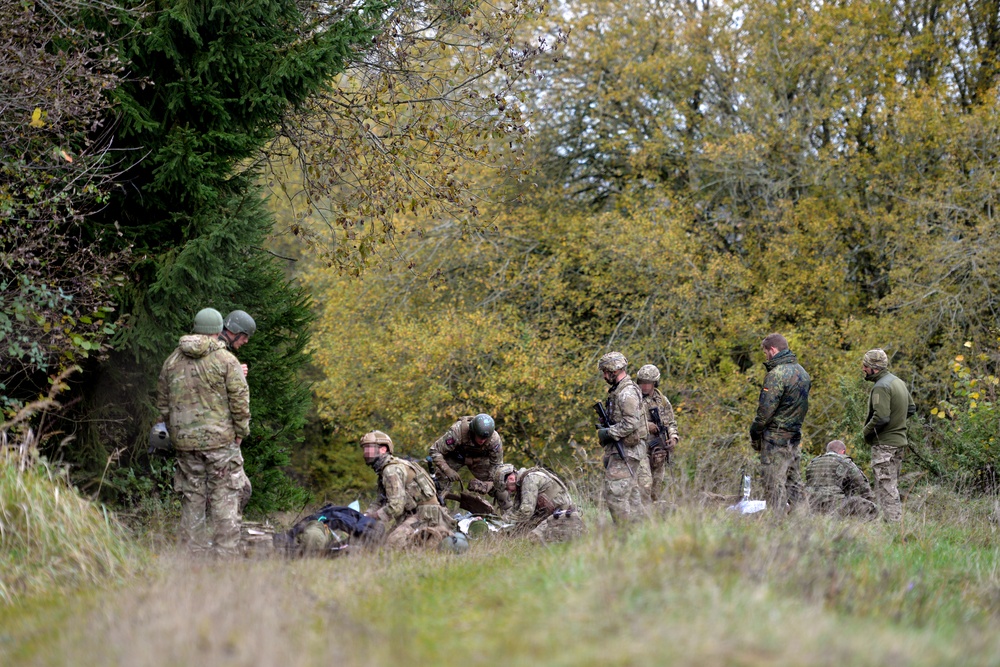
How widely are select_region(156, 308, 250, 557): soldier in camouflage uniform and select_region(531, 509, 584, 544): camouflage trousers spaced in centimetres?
266

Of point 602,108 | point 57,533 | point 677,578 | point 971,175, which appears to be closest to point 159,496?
point 57,533

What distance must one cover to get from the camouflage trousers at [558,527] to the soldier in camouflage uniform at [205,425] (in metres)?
2.66

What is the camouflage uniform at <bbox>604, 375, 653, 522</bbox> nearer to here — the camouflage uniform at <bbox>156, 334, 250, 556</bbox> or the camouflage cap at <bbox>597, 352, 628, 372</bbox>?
the camouflage cap at <bbox>597, 352, 628, 372</bbox>

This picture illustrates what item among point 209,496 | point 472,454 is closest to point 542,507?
point 472,454

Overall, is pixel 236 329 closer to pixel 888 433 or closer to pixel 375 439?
pixel 375 439

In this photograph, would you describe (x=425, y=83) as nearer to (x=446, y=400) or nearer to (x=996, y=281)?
(x=446, y=400)

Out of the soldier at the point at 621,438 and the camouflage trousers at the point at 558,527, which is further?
the soldier at the point at 621,438

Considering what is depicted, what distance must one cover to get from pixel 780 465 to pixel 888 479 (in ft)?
3.72

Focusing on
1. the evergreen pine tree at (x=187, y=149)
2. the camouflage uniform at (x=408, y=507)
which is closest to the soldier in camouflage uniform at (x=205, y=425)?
the camouflage uniform at (x=408, y=507)

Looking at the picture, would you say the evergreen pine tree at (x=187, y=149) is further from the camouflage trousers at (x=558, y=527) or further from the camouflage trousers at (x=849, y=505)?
the camouflage trousers at (x=849, y=505)

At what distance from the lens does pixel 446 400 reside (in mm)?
17984

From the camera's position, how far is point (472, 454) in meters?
10.8

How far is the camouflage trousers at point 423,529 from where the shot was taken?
826cm

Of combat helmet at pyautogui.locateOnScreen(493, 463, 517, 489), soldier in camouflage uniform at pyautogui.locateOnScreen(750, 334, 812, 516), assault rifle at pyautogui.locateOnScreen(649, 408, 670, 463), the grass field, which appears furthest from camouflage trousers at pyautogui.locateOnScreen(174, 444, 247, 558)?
assault rifle at pyautogui.locateOnScreen(649, 408, 670, 463)
